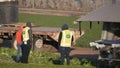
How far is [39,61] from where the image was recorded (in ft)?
85.0

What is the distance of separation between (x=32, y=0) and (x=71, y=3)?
4.87 m

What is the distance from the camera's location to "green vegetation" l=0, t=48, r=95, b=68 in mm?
23606

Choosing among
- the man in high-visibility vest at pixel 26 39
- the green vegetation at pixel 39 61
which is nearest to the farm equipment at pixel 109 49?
Answer: the green vegetation at pixel 39 61

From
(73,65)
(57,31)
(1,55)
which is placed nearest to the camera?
(73,65)

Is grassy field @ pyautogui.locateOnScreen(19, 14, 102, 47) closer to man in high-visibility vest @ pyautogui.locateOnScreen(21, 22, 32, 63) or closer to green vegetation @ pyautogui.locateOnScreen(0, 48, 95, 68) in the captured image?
green vegetation @ pyautogui.locateOnScreen(0, 48, 95, 68)

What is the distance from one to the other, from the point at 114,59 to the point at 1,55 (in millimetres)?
6758

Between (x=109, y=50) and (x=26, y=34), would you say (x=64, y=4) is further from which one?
(x=109, y=50)

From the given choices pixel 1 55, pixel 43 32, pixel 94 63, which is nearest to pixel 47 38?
pixel 43 32

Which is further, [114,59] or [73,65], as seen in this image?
[73,65]

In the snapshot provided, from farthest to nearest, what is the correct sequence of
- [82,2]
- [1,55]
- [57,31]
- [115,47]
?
1. [82,2]
2. [57,31]
3. [1,55]
4. [115,47]

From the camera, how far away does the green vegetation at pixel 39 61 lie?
23.6 meters

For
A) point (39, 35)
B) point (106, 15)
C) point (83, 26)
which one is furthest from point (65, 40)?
point (83, 26)

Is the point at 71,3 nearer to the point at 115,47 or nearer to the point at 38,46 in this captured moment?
the point at 38,46

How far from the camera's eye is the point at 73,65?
24.4 m
